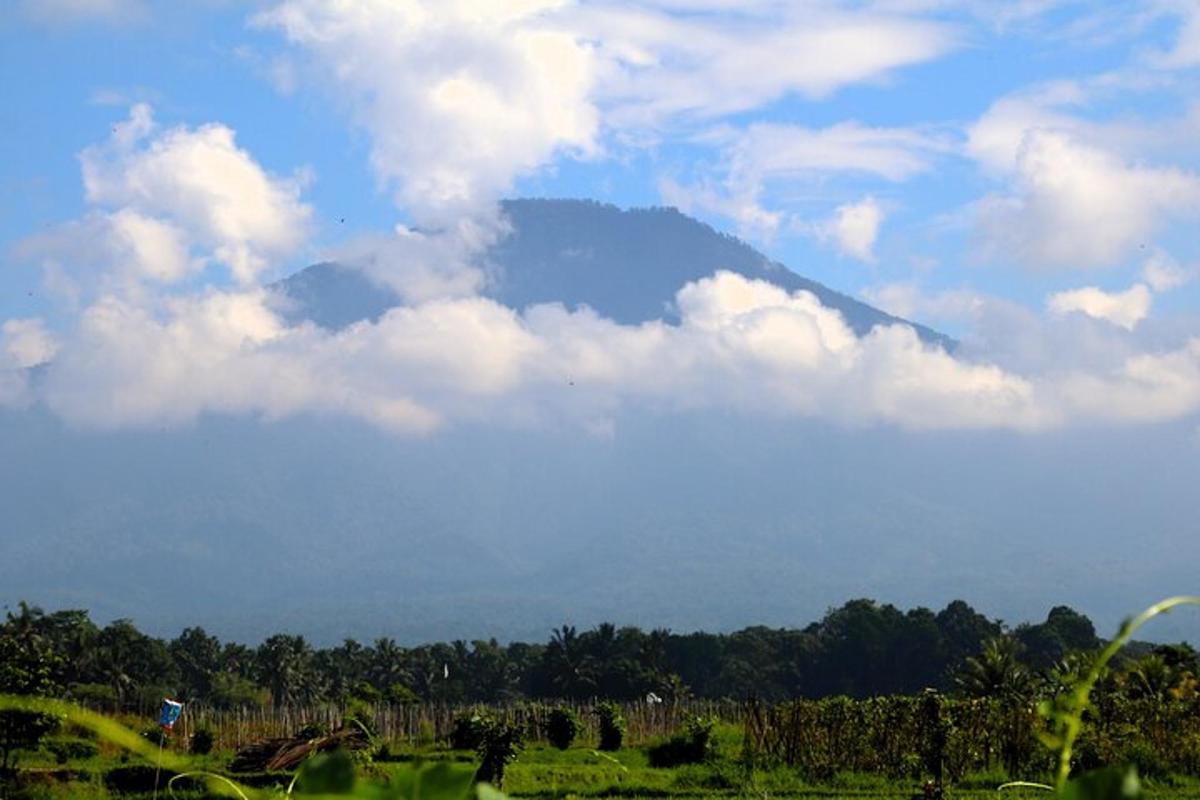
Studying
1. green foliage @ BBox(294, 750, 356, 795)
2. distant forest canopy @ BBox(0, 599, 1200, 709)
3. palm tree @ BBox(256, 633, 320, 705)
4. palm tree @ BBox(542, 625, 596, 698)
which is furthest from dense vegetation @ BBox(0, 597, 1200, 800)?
palm tree @ BBox(256, 633, 320, 705)

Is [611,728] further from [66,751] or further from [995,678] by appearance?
[995,678]

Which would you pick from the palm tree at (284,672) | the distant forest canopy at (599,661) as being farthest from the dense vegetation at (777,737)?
the palm tree at (284,672)

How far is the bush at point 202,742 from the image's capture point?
114 ft

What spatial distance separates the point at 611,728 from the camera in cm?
3466

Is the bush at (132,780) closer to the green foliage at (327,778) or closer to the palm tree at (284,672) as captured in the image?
the green foliage at (327,778)

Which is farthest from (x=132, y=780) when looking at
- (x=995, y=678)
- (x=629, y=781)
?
(x=995, y=678)

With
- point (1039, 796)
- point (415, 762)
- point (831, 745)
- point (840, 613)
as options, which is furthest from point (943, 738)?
point (840, 613)

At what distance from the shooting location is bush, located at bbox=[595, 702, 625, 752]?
34719mm

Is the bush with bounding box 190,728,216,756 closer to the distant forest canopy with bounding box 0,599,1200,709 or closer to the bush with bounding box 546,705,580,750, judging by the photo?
the bush with bounding box 546,705,580,750

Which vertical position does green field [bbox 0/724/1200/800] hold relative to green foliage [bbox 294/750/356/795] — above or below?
below

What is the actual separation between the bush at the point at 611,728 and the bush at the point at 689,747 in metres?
4.39

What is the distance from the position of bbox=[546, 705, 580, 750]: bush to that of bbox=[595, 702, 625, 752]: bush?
0.72m

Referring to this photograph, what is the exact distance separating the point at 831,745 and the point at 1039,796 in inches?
345

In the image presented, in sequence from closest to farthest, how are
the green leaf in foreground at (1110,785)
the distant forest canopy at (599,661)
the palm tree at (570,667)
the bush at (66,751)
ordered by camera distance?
the green leaf in foreground at (1110,785), the bush at (66,751), the distant forest canopy at (599,661), the palm tree at (570,667)
